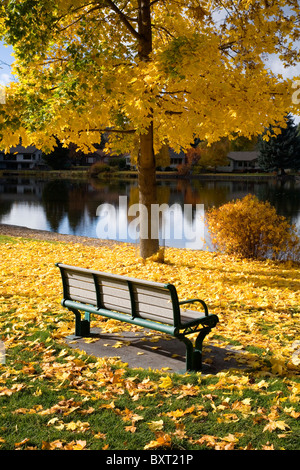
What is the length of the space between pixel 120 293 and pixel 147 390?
4.52ft

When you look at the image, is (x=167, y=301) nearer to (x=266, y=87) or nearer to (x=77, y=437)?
(x=77, y=437)

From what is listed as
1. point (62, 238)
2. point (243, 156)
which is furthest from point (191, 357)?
point (243, 156)

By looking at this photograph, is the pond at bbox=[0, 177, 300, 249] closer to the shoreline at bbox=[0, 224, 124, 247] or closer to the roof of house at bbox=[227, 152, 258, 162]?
the shoreline at bbox=[0, 224, 124, 247]

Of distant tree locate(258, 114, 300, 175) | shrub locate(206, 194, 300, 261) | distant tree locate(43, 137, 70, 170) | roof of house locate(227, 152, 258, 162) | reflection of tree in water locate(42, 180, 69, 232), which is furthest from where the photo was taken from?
roof of house locate(227, 152, 258, 162)

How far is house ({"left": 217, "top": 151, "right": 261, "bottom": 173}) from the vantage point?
3684 inches

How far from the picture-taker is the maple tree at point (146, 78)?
8.91m

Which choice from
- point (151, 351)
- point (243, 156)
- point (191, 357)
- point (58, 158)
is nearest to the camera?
point (191, 357)

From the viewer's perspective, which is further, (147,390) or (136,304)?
(136,304)

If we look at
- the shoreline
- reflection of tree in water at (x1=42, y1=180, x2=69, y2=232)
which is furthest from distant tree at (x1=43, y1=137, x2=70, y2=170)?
the shoreline

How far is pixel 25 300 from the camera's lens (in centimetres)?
793

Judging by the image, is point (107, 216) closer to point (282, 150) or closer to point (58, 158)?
point (282, 150)

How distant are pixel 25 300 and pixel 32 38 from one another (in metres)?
5.44

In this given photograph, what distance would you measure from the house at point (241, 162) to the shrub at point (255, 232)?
81.0m

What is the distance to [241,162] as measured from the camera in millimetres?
97125
